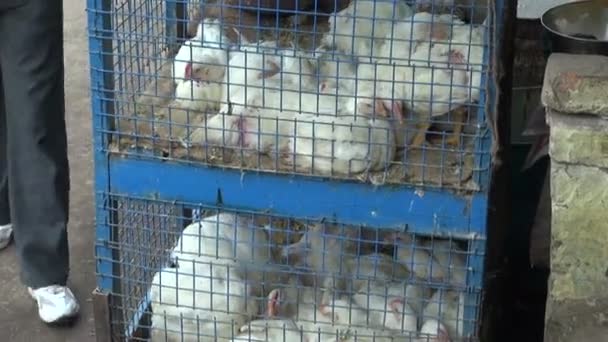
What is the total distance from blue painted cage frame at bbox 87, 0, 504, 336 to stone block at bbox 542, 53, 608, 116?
12cm

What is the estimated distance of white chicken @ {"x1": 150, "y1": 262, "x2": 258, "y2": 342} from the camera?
2.73 m

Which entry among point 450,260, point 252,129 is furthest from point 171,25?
point 450,260

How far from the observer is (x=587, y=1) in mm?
3135

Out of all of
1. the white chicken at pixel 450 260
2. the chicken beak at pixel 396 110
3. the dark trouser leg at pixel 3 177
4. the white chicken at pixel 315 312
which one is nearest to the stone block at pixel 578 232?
the white chicken at pixel 450 260

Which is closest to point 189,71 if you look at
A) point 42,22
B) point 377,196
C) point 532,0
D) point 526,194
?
point 377,196

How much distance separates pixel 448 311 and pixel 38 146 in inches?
51.2

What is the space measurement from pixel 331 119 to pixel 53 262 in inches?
50.6

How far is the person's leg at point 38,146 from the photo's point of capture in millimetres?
3068

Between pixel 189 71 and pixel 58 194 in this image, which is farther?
pixel 58 194

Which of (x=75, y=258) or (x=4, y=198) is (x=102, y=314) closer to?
(x=75, y=258)

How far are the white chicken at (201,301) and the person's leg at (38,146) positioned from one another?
0.65 metres

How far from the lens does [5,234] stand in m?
3.77

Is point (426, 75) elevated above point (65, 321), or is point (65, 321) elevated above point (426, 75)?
point (426, 75)

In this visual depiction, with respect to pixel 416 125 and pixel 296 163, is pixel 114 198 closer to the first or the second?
pixel 296 163
